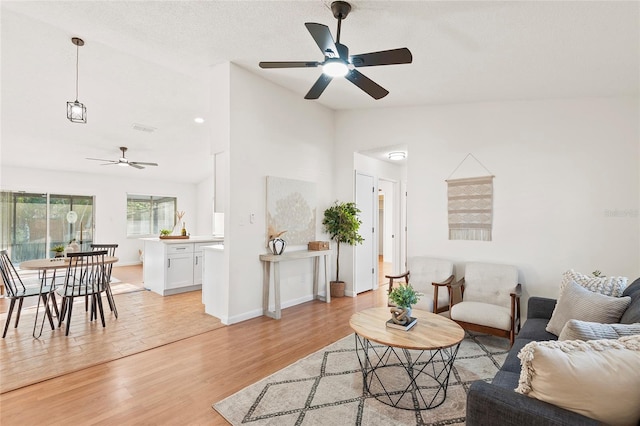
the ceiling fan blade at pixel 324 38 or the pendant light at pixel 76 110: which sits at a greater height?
the ceiling fan blade at pixel 324 38

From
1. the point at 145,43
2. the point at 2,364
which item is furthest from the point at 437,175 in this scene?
the point at 2,364

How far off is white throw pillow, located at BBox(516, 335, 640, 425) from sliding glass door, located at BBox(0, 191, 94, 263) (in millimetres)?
8130

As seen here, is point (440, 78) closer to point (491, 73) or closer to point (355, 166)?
point (491, 73)

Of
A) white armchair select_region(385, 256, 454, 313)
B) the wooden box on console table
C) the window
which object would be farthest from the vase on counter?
the window

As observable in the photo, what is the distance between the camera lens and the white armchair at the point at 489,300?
9.96ft

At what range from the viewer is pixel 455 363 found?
9.34 feet

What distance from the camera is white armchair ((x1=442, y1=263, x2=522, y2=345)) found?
3037 mm

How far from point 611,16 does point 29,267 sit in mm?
5952

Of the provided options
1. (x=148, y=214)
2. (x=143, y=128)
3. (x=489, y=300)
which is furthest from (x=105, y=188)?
(x=489, y=300)

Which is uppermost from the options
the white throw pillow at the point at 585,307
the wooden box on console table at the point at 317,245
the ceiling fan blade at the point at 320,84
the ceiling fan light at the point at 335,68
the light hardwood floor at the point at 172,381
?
the ceiling fan blade at the point at 320,84

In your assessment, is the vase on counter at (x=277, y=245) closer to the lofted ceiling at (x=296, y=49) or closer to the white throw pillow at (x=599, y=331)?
the lofted ceiling at (x=296, y=49)

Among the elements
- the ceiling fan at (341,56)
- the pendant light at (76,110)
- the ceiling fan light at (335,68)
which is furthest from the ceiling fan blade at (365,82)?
the pendant light at (76,110)

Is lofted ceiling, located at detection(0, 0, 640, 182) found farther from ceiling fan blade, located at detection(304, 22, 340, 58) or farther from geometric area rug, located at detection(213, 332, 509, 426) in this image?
geometric area rug, located at detection(213, 332, 509, 426)

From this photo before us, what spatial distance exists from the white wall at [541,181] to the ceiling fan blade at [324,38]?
2533 millimetres
